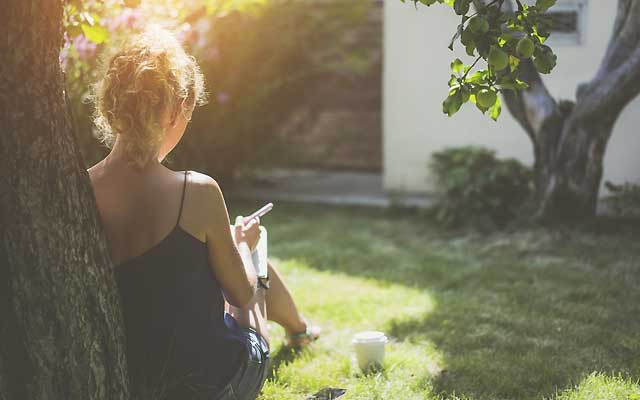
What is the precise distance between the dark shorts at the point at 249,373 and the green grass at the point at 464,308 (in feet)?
1.67

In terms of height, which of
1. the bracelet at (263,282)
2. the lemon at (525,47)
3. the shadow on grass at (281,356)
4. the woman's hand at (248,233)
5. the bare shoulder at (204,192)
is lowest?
the shadow on grass at (281,356)

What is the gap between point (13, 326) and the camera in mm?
2248

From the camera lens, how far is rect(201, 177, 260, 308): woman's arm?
2.39 meters

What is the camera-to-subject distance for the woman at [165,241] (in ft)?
7.70

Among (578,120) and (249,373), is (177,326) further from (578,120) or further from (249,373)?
(578,120)

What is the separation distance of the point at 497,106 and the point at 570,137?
3.60m

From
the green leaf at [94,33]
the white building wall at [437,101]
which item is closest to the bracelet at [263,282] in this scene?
the green leaf at [94,33]

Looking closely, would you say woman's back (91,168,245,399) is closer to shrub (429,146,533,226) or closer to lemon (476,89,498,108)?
lemon (476,89,498,108)

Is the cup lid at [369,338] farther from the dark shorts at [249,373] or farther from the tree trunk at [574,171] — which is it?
the tree trunk at [574,171]

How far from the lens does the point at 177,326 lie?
2463mm

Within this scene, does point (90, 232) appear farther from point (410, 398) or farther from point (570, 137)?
point (570, 137)

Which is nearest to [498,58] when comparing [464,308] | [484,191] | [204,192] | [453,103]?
[453,103]

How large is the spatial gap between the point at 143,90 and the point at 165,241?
18.5 inches

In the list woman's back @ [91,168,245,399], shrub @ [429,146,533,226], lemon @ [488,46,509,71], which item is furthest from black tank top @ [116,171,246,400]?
shrub @ [429,146,533,226]
